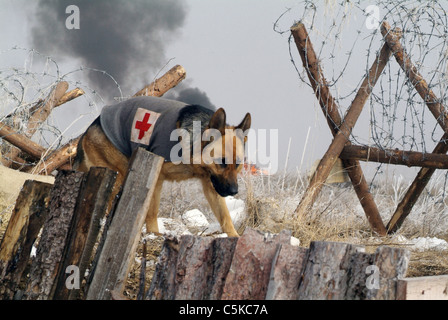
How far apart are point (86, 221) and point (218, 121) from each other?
191 cm

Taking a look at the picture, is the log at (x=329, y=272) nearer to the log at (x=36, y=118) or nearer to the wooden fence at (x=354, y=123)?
the wooden fence at (x=354, y=123)

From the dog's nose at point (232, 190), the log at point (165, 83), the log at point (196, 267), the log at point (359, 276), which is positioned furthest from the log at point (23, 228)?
the log at point (165, 83)

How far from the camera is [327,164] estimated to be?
22.1ft

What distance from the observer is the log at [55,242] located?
3574 mm

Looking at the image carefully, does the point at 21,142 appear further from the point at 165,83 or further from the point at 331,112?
the point at 331,112

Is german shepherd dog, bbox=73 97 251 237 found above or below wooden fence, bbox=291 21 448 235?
below

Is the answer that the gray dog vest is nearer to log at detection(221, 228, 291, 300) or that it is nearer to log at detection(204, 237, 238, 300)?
log at detection(204, 237, 238, 300)

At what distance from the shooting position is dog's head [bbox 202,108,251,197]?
508cm

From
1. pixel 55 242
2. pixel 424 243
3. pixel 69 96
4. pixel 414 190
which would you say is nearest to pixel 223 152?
pixel 55 242

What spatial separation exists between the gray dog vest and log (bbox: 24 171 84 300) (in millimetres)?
1696

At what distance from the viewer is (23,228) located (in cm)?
402

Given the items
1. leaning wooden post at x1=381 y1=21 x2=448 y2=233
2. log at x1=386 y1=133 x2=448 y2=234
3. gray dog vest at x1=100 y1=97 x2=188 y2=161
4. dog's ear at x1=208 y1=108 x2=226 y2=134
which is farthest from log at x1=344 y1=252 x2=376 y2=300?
log at x1=386 y1=133 x2=448 y2=234

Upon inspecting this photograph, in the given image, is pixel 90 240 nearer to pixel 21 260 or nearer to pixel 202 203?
pixel 21 260
